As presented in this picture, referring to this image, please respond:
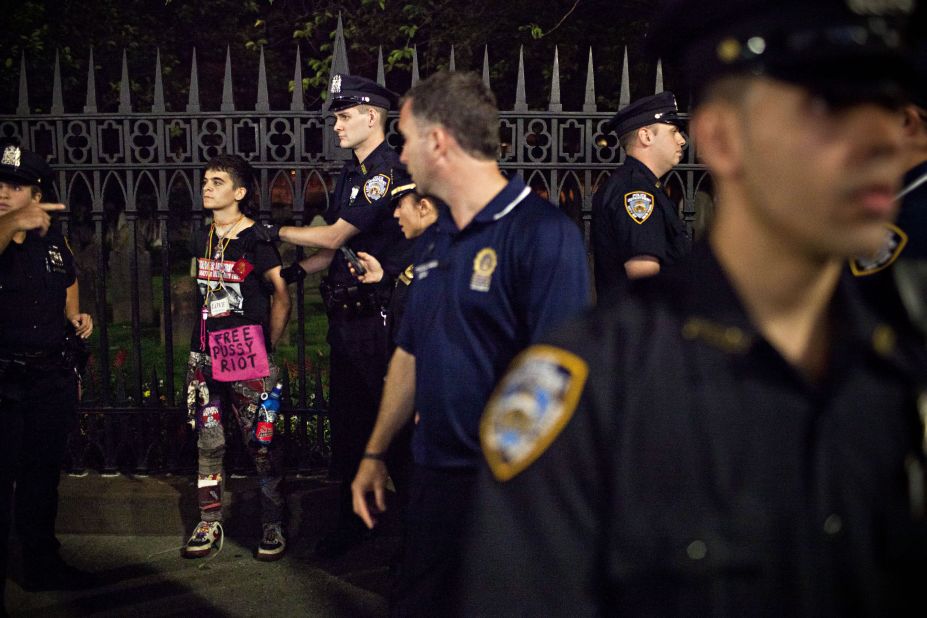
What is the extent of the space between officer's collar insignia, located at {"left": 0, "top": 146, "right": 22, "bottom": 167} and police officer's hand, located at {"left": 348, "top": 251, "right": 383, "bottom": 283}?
1.68 metres

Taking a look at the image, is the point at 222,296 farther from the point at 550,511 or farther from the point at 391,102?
the point at 550,511

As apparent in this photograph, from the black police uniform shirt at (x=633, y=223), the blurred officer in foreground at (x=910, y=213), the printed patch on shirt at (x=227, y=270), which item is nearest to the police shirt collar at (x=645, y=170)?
the black police uniform shirt at (x=633, y=223)

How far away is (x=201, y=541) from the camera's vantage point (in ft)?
18.3

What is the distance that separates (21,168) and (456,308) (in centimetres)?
293

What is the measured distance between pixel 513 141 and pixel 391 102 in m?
0.75

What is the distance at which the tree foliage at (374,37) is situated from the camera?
39.0 ft

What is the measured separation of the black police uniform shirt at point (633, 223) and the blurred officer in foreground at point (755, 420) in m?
3.49

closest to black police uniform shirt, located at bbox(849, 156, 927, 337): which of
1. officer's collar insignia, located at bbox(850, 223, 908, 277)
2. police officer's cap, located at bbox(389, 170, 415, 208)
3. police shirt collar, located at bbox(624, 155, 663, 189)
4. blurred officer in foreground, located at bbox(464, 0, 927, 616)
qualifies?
officer's collar insignia, located at bbox(850, 223, 908, 277)

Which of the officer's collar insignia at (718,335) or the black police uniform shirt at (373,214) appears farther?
the black police uniform shirt at (373,214)

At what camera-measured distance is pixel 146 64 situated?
48.1 ft

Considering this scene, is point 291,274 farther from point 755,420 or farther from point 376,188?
point 755,420

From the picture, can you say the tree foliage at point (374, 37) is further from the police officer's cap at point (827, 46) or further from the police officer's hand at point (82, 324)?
the police officer's cap at point (827, 46)

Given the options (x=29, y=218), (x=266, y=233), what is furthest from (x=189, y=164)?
(x=29, y=218)

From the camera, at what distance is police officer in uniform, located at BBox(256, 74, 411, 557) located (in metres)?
5.35
